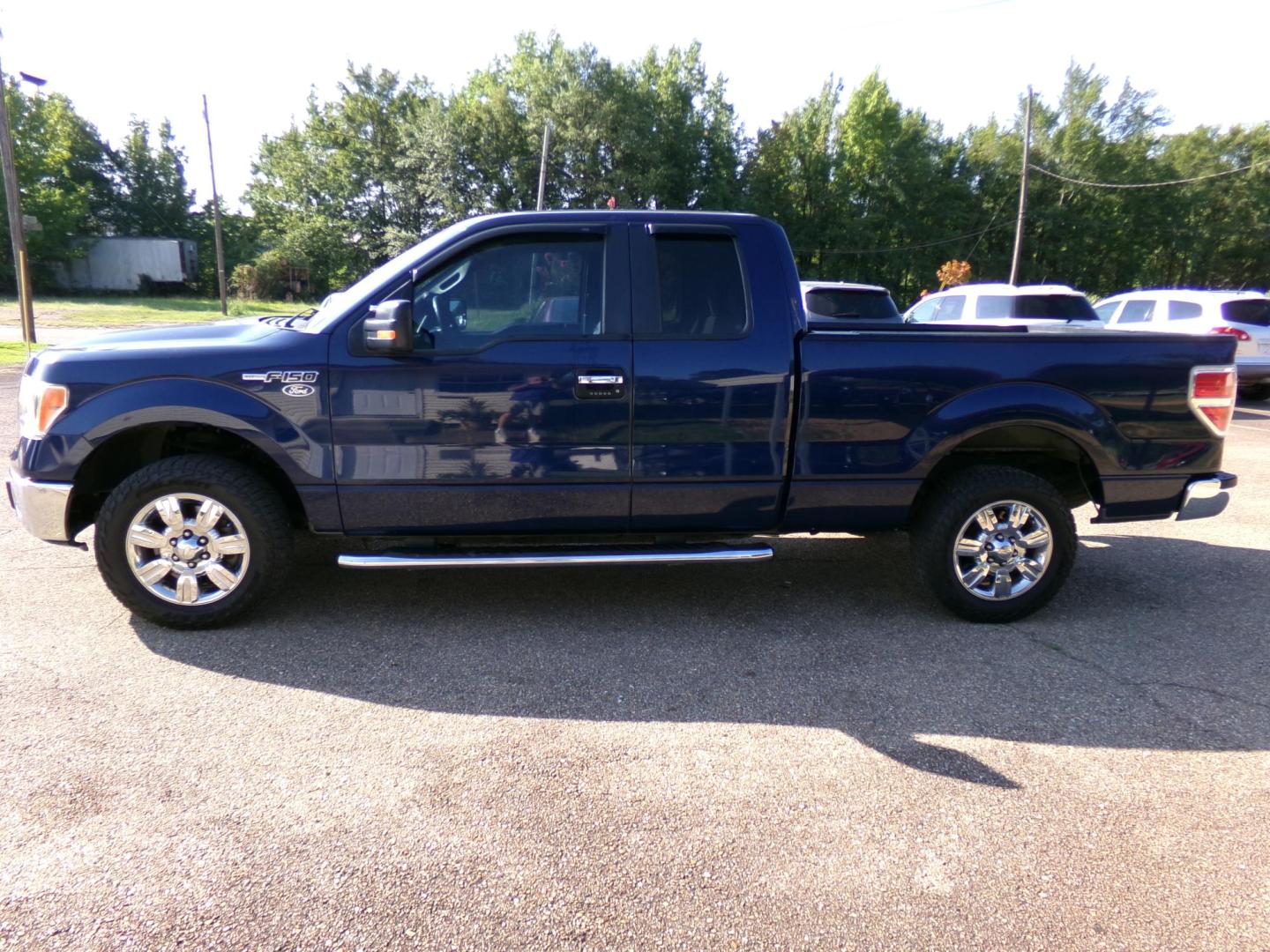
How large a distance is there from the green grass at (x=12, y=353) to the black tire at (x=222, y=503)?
1450cm

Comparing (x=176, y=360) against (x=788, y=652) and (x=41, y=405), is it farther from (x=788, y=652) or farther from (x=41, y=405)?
(x=788, y=652)

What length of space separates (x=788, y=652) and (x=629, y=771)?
1.28 m

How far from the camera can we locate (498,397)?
3789 millimetres

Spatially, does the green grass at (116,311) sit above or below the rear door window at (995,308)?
below

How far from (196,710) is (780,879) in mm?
2339

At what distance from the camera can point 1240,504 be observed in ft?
22.8

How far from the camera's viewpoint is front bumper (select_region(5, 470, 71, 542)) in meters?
3.72

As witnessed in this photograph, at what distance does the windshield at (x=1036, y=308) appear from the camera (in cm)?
1235

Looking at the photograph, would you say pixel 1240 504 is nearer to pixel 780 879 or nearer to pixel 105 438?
pixel 780 879

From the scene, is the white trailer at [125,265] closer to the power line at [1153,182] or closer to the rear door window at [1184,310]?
the rear door window at [1184,310]

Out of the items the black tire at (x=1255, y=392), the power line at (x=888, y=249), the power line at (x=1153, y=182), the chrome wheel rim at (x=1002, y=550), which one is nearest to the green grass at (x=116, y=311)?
the chrome wheel rim at (x=1002, y=550)

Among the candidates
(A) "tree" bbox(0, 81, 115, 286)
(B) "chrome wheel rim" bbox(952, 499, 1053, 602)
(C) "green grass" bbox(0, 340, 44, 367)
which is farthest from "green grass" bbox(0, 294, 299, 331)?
(B) "chrome wheel rim" bbox(952, 499, 1053, 602)

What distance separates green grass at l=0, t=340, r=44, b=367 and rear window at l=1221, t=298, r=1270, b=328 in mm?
21287

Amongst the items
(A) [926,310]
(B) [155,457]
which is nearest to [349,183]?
(A) [926,310]
